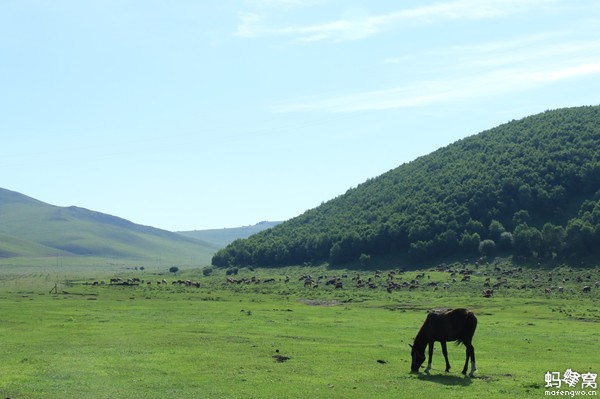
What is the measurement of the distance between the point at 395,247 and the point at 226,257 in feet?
192

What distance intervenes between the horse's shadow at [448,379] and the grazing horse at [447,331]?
568 mm

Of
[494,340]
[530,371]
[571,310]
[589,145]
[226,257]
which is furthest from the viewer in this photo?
[226,257]

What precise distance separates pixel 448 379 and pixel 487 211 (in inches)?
5256

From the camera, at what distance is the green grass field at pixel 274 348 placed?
90.4 feet

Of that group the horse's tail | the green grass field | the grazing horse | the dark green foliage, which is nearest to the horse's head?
the grazing horse

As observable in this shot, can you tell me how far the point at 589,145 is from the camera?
6727 inches

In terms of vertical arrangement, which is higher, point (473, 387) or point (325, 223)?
point (325, 223)

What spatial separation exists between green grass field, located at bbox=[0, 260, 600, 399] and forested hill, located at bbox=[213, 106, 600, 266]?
5801 centimetres

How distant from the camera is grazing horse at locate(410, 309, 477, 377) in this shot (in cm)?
3003

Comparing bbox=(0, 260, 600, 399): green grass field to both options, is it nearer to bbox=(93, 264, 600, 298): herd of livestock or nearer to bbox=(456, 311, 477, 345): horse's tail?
bbox=(456, 311, 477, 345): horse's tail

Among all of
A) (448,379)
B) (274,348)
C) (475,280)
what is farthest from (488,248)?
(448,379)

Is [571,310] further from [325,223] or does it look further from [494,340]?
[325,223]

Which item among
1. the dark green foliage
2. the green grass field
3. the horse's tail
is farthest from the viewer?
the dark green foliage

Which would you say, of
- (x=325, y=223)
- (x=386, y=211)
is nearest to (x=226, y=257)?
(x=325, y=223)
